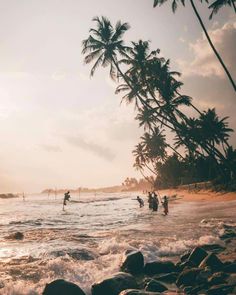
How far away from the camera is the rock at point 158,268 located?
26.7ft

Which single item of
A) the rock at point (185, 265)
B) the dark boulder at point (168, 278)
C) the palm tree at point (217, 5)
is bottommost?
the dark boulder at point (168, 278)

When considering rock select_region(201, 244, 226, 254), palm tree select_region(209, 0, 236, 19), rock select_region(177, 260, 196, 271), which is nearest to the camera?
rock select_region(177, 260, 196, 271)

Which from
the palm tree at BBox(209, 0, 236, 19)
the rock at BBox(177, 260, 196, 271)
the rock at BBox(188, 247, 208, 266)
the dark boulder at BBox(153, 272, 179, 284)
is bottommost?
the dark boulder at BBox(153, 272, 179, 284)

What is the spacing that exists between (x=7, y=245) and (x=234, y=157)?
4282cm

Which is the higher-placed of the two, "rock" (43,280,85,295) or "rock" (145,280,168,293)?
"rock" (43,280,85,295)

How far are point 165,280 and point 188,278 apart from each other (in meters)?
0.60

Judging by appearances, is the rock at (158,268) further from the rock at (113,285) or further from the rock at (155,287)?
the rock at (113,285)

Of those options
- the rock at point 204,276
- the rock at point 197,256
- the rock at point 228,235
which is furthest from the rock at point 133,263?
the rock at point 228,235

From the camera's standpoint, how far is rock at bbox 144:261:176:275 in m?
8.12

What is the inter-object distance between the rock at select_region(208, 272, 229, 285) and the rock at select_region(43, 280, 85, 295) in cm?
266

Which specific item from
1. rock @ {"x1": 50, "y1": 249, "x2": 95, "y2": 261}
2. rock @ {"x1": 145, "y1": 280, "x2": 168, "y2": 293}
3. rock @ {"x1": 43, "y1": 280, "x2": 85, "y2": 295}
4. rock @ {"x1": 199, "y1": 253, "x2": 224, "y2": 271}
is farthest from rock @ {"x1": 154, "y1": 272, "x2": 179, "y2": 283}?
rock @ {"x1": 50, "y1": 249, "x2": 95, "y2": 261}

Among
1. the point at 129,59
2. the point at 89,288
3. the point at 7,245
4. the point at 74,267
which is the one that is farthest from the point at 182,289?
the point at 129,59

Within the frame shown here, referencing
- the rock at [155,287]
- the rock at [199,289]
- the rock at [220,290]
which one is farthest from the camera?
the rock at [155,287]

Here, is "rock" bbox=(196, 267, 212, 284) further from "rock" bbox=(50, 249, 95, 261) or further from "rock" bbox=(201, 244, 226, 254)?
"rock" bbox=(50, 249, 95, 261)
